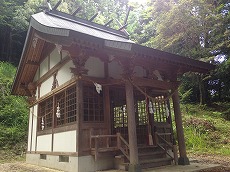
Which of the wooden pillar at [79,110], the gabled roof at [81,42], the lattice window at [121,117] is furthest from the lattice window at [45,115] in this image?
the wooden pillar at [79,110]

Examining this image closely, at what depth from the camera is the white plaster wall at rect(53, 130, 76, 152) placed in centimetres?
667

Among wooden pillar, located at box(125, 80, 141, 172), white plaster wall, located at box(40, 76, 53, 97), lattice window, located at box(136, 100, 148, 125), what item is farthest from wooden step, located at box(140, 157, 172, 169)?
white plaster wall, located at box(40, 76, 53, 97)

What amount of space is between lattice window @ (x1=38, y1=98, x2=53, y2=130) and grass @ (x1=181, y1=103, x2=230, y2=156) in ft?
23.9

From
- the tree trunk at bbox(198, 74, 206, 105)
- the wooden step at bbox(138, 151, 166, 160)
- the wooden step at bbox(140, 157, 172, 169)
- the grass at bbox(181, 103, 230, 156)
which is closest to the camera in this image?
the wooden step at bbox(140, 157, 172, 169)

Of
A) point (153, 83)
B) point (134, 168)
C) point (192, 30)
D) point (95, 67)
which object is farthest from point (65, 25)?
point (192, 30)

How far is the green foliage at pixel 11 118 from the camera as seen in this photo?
45.5 feet

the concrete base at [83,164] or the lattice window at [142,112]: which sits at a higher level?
the lattice window at [142,112]

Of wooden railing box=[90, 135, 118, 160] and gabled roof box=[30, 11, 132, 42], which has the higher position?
gabled roof box=[30, 11, 132, 42]

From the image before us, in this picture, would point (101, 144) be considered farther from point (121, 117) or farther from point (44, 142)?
point (44, 142)

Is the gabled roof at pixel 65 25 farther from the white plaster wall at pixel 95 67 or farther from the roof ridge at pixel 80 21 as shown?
the white plaster wall at pixel 95 67

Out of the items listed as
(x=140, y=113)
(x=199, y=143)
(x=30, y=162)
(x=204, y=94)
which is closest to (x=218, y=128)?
(x=199, y=143)

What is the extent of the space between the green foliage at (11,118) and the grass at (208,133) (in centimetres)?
1070

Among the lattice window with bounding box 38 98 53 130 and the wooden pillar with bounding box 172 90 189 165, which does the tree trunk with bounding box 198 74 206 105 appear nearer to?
the wooden pillar with bounding box 172 90 189 165

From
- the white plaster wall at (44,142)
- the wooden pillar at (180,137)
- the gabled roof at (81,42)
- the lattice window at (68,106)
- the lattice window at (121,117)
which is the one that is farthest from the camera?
the lattice window at (121,117)
